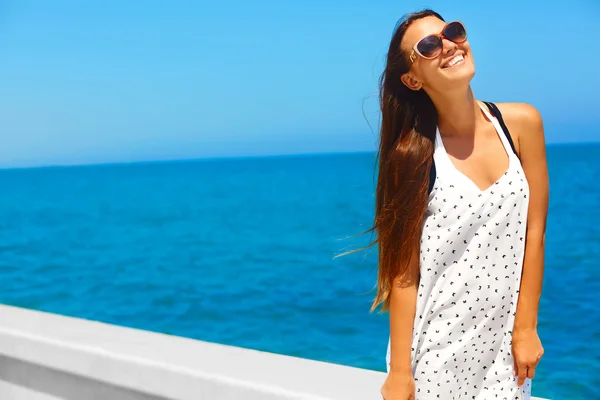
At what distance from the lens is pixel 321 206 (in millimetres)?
32719

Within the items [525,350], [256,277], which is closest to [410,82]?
[525,350]

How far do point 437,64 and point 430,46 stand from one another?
0.05 metres

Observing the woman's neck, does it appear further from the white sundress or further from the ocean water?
the ocean water

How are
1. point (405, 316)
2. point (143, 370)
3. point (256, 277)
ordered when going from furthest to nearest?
point (256, 277) < point (143, 370) < point (405, 316)

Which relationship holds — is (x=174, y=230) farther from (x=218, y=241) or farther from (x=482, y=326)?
(x=482, y=326)

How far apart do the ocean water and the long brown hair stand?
15 cm

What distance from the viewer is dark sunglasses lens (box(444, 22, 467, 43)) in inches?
68.1

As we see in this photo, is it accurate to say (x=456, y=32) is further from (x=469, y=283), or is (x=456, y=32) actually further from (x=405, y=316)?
(x=405, y=316)

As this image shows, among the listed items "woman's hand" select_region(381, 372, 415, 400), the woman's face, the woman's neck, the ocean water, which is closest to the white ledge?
"woman's hand" select_region(381, 372, 415, 400)

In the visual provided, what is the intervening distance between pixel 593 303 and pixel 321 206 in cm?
2100

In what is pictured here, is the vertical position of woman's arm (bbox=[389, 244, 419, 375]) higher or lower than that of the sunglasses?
lower

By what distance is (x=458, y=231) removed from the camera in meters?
1.71

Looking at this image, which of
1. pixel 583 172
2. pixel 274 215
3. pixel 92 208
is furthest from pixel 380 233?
pixel 583 172

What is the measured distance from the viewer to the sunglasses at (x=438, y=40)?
172cm
